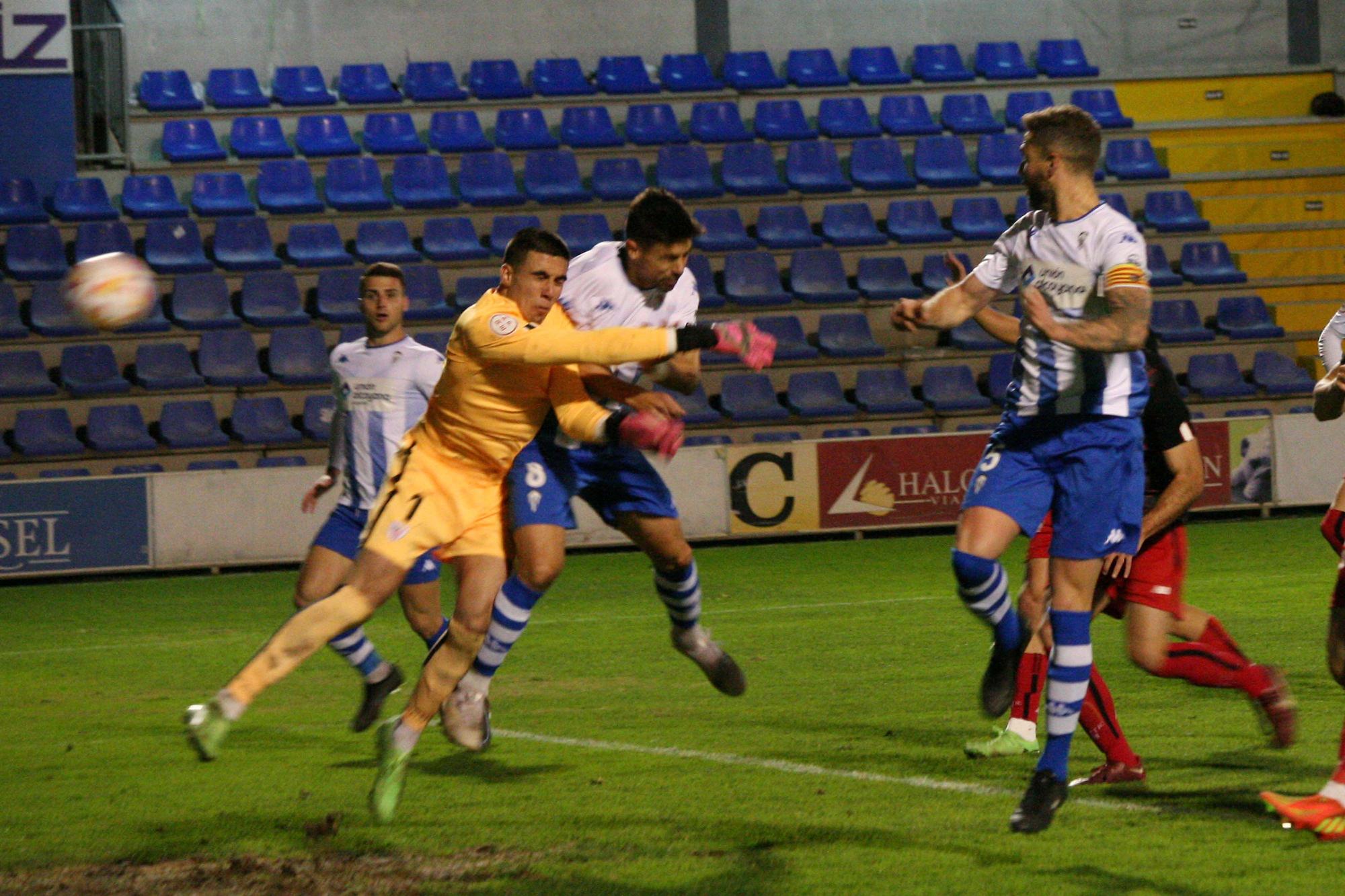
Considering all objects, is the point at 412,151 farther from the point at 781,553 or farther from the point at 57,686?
the point at 57,686

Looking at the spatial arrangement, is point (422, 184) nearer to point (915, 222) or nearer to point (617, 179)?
point (617, 179)

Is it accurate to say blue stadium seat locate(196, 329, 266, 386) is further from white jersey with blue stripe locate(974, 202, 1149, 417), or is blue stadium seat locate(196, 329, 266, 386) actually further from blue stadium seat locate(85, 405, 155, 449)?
white jersey with blue stripe locate(974, 202, 1149, 417)

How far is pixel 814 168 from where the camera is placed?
2088 centimetres

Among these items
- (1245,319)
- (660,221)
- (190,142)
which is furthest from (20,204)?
(660,221)

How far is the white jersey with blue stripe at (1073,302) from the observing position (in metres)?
5.15

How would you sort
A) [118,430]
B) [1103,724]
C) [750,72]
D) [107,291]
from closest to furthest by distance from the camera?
1. [1103,724]
2. [107,291]
3. [118,430]
4. [750,72]

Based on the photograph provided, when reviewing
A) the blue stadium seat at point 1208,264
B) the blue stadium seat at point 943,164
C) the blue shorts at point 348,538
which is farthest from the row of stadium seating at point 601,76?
the blue shorts at point 348,538

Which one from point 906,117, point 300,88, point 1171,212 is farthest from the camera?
point 906,117

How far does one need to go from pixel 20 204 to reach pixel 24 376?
9.30ft

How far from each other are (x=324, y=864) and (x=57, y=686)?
4.92m

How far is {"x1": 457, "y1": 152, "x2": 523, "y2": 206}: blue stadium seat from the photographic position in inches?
779

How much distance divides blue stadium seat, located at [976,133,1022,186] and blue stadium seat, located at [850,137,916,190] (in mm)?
959

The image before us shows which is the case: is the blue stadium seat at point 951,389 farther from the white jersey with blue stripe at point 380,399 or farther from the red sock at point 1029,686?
the red sock at point 1029,686

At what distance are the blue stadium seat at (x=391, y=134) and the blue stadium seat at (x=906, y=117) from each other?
6.20m
